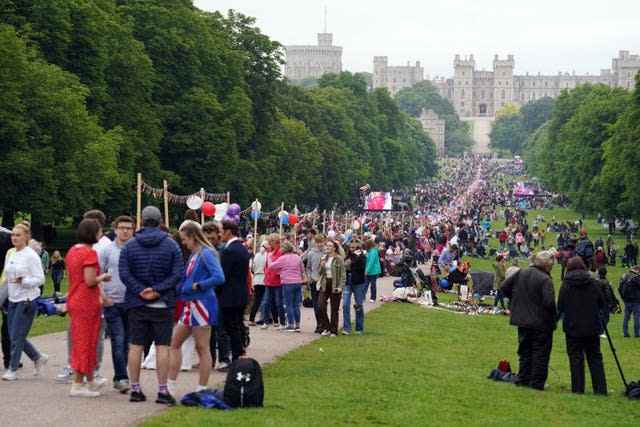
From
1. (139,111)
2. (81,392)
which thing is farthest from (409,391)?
(139,111)

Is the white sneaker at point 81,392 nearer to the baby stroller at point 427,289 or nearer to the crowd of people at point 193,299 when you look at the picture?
the crowd of people at point 193,299

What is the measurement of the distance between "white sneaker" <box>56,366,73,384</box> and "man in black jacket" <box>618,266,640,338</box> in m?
12.9

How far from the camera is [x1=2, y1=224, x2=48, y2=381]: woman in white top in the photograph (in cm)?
1512

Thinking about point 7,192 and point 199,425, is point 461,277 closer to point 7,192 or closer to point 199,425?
point 7,192

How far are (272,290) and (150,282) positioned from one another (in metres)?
9.58

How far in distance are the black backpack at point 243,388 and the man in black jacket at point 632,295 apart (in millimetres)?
13141

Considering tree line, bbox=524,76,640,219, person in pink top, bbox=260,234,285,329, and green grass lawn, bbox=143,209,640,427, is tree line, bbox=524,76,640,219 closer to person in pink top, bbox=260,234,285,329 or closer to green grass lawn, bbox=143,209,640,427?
person in pink top, bbox=260,234,285,329

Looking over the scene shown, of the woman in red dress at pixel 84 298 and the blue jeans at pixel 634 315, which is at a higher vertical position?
the woman in red dress at pixel 84 298

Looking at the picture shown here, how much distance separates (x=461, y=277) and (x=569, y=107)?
91.3 meters

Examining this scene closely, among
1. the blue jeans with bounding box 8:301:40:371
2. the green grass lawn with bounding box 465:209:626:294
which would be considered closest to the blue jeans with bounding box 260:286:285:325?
the blue jeans with bounding box 8:301:40:371

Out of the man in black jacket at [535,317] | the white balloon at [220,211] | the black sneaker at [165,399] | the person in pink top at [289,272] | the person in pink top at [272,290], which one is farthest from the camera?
the white balloon at [220,211]

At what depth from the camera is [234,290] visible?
1644cm

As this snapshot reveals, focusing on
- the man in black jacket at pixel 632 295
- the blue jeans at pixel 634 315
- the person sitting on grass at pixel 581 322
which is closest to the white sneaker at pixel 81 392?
the person sitting on grass at pixel 581 322

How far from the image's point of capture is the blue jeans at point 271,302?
23094mm
